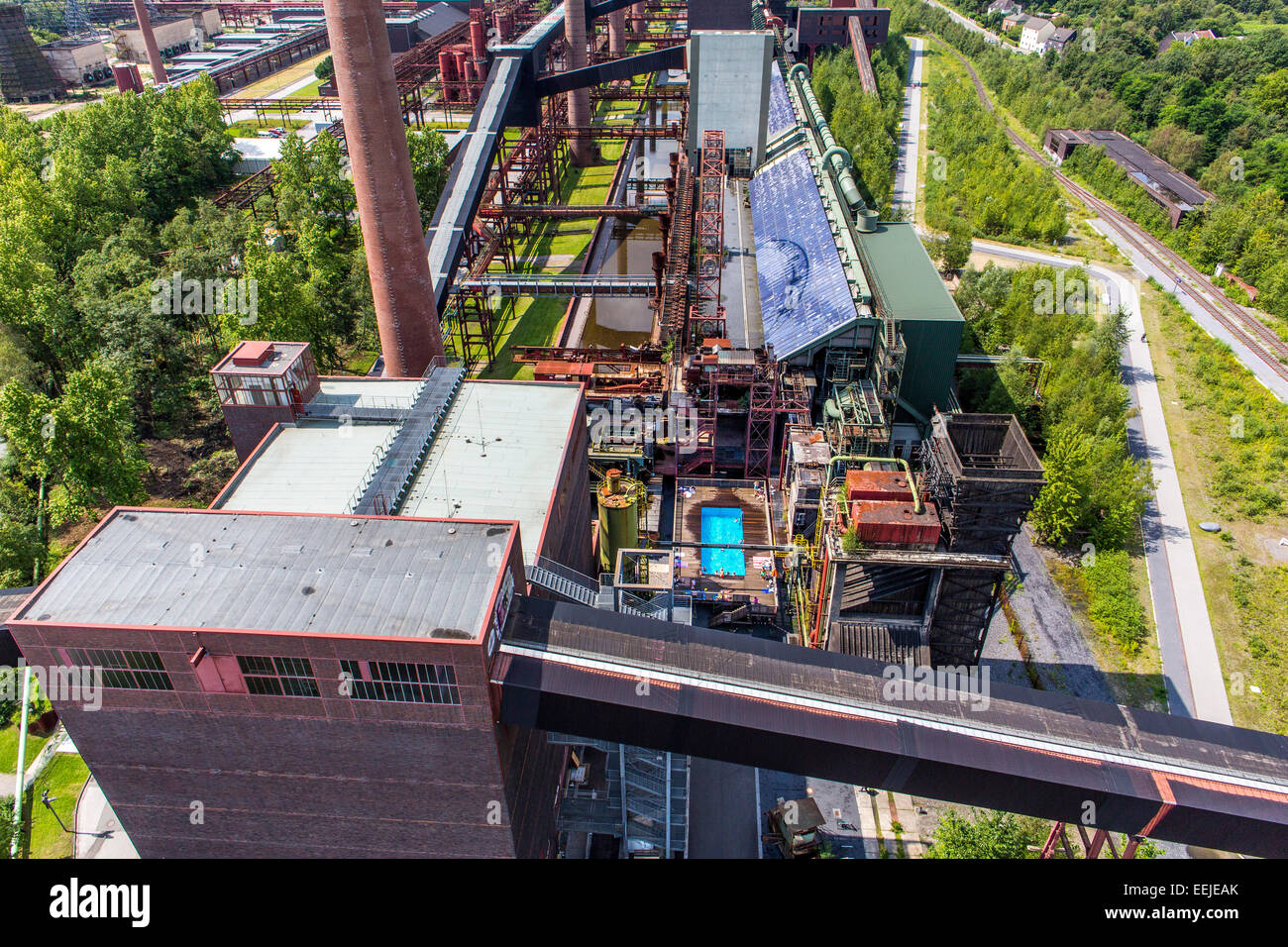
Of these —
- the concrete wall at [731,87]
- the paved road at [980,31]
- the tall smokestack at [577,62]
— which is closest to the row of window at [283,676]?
the concrete wall at [731,87]

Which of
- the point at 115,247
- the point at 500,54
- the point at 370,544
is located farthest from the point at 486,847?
the point at 500,54

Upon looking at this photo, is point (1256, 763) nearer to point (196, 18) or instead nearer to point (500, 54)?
point (500, 54)

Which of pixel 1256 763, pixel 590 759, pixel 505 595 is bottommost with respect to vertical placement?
pixel 590 759

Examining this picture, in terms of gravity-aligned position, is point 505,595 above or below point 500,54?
below

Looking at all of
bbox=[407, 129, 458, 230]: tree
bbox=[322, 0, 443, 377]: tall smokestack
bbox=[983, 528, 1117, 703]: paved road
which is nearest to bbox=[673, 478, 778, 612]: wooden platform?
bbox=[983, 528, 1117, 703]: paved road

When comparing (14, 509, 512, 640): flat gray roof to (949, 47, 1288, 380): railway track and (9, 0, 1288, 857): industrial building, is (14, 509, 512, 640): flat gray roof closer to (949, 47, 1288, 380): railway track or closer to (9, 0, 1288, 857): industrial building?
Result: (9, 0, 1288, 857): industrial building
